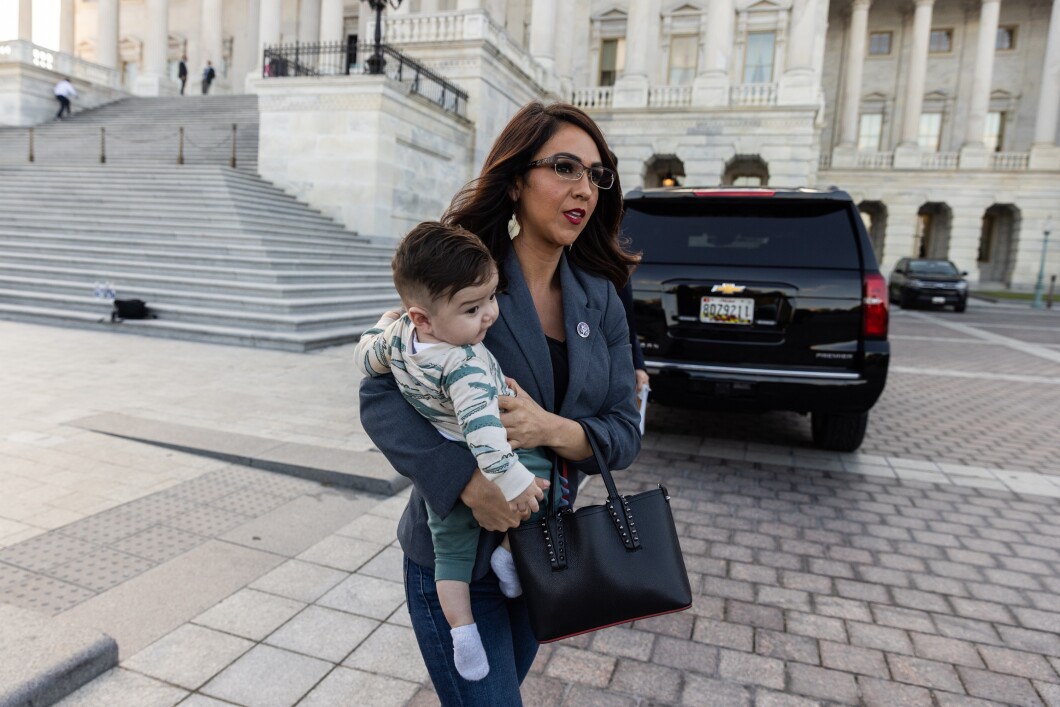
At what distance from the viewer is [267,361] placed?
932cm

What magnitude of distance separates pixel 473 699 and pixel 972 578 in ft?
11.3

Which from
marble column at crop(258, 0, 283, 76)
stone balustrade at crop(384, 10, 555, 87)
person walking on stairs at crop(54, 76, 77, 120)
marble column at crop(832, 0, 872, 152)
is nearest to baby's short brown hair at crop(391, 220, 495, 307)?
stone balustrade at crop(384, 10, 555, 87)

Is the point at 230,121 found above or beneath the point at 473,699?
above

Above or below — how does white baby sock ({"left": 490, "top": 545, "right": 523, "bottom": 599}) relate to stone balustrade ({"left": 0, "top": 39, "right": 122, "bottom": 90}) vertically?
below

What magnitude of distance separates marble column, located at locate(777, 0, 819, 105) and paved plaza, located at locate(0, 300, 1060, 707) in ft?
84.0

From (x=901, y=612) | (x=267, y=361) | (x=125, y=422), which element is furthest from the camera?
(x=267, y=361)

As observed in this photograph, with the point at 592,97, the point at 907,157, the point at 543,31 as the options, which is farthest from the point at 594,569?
the point at 907,157

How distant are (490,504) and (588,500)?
11.5 feet

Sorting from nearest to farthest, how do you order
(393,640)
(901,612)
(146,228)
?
(393,640) → (901,612) → (146,228)

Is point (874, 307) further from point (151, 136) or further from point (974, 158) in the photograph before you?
point (974, 158)

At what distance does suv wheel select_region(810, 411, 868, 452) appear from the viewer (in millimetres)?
6176

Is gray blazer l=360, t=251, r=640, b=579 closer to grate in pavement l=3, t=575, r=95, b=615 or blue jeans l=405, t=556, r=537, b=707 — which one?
blue jeans l=405, t=556, r=537, b=707

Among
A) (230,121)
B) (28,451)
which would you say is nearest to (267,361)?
(28,451)

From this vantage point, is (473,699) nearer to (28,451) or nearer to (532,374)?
(532,374)
